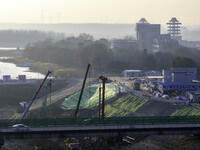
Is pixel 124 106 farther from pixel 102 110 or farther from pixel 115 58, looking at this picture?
pixel 115 58

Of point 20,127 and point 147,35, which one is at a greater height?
point 147,35

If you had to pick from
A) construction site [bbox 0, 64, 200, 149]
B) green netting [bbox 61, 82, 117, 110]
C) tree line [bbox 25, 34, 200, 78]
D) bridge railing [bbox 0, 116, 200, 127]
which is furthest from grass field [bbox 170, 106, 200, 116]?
tree line [bbox 25, 34, 200, 78]

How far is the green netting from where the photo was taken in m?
23.0

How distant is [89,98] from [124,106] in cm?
391

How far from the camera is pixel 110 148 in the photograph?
15.6 m

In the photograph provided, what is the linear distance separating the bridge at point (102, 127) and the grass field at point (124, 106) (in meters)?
5.31

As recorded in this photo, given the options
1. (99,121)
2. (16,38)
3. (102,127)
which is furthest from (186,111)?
(16,38)

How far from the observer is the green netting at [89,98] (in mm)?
23031

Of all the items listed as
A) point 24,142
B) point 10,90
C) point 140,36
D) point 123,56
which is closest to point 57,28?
point 140,36

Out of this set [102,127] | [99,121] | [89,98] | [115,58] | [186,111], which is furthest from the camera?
[115,58]

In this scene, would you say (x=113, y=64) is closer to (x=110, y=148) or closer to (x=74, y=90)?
(x=74, y=90)

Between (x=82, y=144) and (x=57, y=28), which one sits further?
(x=57, y=28)

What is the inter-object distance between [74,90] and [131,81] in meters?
4.32

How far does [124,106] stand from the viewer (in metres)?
21.7
